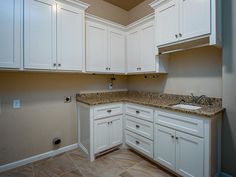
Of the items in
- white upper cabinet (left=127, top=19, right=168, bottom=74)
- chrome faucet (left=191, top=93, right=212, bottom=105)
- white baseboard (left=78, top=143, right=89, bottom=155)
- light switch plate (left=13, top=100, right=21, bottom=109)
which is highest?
white upper cabinet (left=127, top=19, right=168, bottom=74)

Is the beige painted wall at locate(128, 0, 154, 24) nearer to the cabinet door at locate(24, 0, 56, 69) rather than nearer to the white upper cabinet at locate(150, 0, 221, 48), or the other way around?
the white upper cabinet at locate(150, 0, 221, 48)

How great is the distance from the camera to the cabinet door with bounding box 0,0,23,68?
59.7 inches

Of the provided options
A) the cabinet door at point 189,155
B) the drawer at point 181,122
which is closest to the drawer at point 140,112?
the drawer at point 181,122

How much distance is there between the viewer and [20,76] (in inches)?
77.3

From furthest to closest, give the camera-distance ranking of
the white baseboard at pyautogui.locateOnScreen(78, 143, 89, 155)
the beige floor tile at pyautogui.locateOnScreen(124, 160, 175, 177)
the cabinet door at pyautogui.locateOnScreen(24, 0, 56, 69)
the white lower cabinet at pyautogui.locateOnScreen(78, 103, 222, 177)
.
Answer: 1. the white baseboard at pyautogui.locateOnScreen(78, 143, 89, 155)
2. the beige floor tile at pyautogui.locateOnScreen(124, 160, 175, 177)
3. the cabinet door at pyautogui.locateOnScreen(24, 0, 56, 69)
4. the white lower cabinet at pyautogui.locateOnScreen(78, 103, 222, 177)

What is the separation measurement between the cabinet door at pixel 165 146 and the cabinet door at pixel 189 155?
0.07 metres

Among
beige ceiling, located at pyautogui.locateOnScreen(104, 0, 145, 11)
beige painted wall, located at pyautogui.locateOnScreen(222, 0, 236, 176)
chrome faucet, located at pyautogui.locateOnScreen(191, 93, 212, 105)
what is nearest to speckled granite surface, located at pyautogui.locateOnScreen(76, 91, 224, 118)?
chrome faucet, located at pyautogui.locateOnScreen(191, 93, 212, 105)

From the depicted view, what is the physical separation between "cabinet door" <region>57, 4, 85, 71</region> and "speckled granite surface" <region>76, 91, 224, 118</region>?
647 millimetres

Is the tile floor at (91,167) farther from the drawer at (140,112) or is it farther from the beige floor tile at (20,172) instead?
the drawer at (140,112)

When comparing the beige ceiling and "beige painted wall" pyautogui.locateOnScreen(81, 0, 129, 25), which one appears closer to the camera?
"beige painted wall" pyautogui.locateOnScreen(81, 0, 129, 25)

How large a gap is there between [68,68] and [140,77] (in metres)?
1.64

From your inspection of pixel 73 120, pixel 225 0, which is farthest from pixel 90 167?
pixel 225 0

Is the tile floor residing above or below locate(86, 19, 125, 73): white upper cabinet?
below

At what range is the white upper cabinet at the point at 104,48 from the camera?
2.30 m
